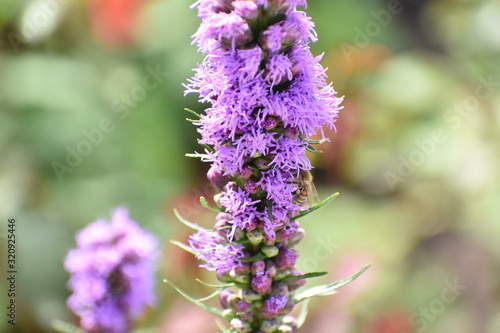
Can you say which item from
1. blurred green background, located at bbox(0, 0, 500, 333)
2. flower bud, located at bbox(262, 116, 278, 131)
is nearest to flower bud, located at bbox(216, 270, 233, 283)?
flower bud, located at bbox(262, 116, 278, 131)

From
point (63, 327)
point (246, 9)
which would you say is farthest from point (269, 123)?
point (63, 327)

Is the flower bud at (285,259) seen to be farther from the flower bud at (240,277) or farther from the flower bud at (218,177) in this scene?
the flower bud at (218,177)

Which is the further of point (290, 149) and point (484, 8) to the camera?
point (484, 8)

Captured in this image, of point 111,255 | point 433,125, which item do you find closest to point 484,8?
point 433,125

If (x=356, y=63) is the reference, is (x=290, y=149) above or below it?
above

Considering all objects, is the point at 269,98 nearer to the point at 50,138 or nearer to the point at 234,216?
the point at 234,216

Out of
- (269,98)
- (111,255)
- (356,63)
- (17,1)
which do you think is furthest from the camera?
(356,63)
